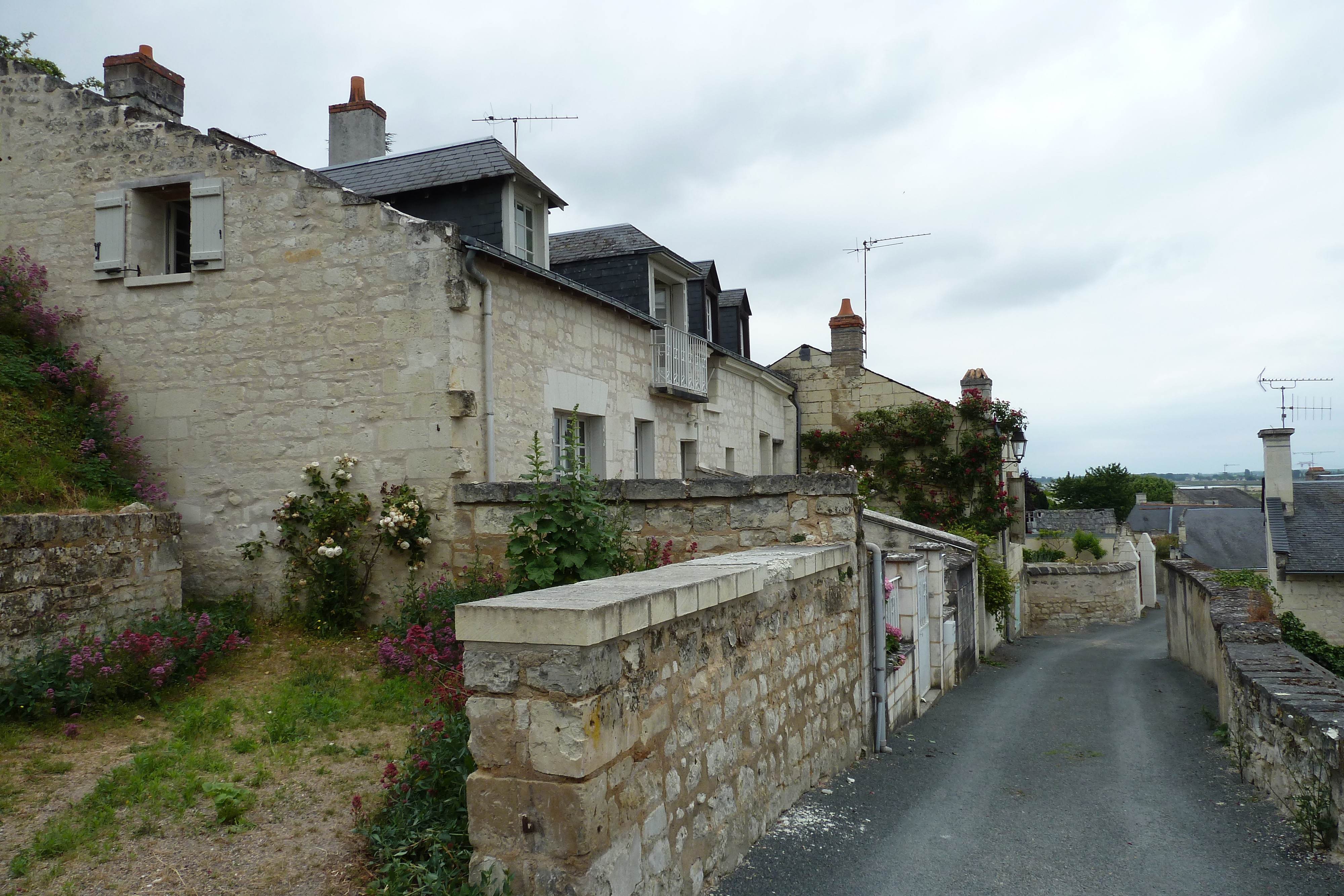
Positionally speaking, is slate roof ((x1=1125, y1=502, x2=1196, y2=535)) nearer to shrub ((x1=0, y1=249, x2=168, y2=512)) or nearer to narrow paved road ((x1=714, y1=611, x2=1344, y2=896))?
narrow paved road ((x1=714, y1=611, x2=1344, y2=896))

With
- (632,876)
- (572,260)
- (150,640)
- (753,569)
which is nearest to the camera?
(632,876)

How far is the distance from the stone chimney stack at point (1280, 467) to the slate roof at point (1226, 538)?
15002 millimetres

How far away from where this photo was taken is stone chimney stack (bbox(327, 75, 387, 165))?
1155cm

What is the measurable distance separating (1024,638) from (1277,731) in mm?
15326

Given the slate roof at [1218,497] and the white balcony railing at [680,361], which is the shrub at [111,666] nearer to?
the white balcony railing at [680,361]

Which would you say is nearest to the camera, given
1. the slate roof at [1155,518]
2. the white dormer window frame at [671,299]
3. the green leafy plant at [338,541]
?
the green leafy plant at [338,541]

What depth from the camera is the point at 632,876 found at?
3193mm

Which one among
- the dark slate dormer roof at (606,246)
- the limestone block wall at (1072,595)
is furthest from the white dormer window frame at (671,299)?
the limestone block wall at (1072,595)

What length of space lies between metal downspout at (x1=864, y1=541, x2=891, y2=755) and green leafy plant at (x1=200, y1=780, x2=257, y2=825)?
433 centimetres

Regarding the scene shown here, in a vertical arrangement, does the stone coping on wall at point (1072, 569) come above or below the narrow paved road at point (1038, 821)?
below

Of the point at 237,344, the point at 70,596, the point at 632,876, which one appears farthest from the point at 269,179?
the point at 632,876

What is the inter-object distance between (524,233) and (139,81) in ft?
13.1

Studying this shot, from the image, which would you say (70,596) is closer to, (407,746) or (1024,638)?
(407,746)

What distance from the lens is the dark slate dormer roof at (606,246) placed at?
12.2m
